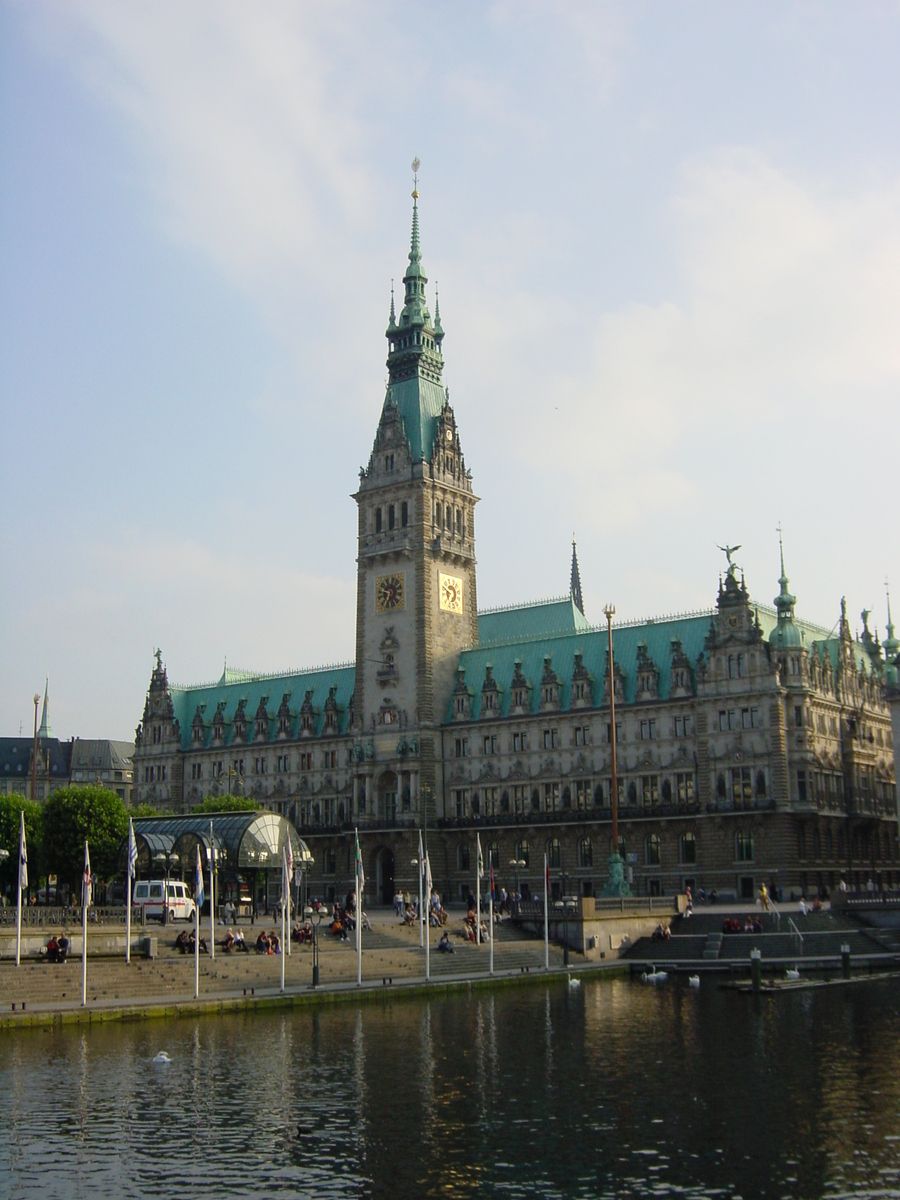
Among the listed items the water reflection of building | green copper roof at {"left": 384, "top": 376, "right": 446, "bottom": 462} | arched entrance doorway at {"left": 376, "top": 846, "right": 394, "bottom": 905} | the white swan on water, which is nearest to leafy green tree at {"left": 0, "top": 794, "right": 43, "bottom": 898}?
the water reflection of building

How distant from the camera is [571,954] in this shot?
285ft

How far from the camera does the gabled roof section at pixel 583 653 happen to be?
123312 mm

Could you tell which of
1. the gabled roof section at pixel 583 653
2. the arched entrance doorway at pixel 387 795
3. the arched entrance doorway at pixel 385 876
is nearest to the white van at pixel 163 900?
the arched entrance doorway at pixel 387 795

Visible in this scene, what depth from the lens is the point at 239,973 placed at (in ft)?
227

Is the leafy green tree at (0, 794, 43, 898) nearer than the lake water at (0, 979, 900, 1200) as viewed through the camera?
No

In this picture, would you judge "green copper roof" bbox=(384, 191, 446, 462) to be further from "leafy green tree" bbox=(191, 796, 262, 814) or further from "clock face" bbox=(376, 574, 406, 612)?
"leafy green tree" bbox=(191, 796, 262, 814)

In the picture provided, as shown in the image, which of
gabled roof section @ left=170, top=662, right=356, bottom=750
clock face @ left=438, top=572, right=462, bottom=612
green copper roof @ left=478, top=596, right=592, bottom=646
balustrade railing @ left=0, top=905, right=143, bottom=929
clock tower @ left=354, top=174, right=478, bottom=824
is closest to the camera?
balustrade railing @ left=0, top=905, right=143, bottom=929

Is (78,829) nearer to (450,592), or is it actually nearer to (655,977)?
(450,592)

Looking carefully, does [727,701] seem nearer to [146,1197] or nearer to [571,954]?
[571,954]

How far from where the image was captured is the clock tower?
443ft

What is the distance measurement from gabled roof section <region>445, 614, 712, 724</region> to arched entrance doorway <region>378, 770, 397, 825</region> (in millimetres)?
8387

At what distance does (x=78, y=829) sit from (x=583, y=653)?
50.5 metres

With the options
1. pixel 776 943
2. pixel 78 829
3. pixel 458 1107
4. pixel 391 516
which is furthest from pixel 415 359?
pixel 458 1107

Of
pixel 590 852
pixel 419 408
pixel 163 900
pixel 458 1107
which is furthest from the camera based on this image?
pixel 419 408
